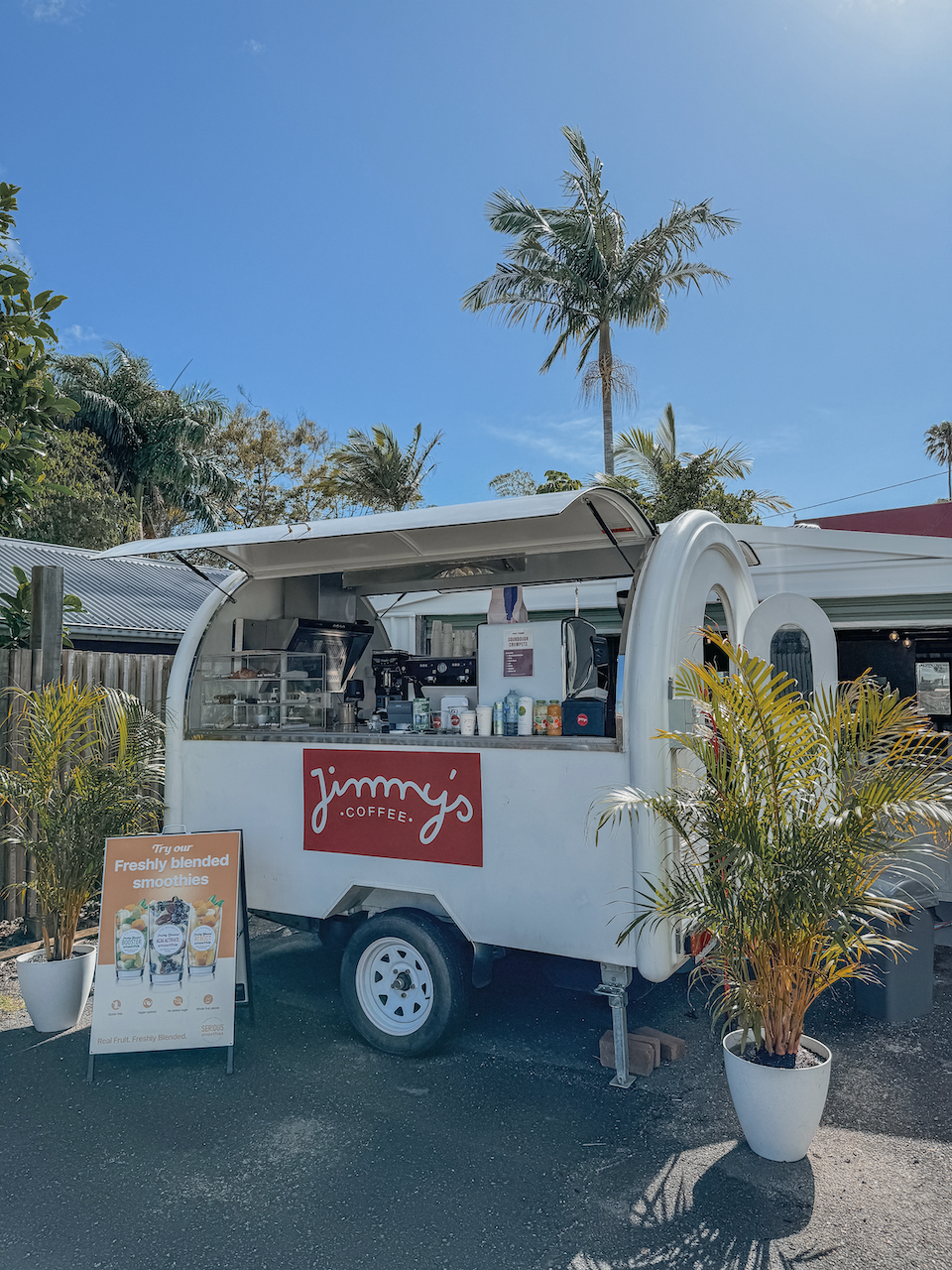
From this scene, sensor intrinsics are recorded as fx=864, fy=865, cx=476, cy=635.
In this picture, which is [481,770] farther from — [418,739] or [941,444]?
[941,444]

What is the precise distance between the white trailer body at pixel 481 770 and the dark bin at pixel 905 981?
1.55 m

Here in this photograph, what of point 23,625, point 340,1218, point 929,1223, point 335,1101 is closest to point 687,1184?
point 929,1223

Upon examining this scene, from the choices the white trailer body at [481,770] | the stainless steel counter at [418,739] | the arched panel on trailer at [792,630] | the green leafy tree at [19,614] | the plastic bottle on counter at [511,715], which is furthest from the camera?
the green leafy tree at [19,614]

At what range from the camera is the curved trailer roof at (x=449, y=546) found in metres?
3.97

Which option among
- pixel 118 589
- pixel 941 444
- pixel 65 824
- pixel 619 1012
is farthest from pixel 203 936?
pixel 941 444

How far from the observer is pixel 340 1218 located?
2752 millimetres

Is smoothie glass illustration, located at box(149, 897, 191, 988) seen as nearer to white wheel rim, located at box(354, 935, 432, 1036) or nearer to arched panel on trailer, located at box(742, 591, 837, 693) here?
white wheel rim, located at box(354, 935, 432, 1036)

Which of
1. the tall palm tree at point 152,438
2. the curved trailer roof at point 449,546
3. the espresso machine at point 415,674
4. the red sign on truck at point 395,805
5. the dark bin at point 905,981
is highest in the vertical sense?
the tall palm tree at point 152,438

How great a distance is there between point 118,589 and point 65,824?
953cm

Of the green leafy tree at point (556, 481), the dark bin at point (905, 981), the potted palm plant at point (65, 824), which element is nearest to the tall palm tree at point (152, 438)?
the green leafy tree at point (556, 481)

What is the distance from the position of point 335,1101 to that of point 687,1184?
1.41 metres

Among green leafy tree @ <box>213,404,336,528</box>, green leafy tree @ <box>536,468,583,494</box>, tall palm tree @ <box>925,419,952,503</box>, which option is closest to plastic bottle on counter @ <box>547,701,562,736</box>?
green leafy tree @ <box>536,468,583,494</box>

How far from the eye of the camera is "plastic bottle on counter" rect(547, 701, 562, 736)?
394 cm

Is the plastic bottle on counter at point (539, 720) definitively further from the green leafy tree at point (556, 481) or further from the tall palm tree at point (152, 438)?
the tall palm tree at point (152, 438)
